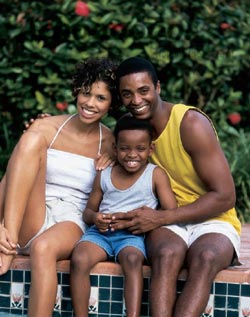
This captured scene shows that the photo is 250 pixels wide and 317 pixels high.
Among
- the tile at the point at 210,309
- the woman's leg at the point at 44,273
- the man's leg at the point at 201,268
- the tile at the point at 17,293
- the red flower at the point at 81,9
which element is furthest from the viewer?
the red flower at the point at 81,9

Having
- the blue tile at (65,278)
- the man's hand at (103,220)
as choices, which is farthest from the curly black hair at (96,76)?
the blue tile at (65,278)

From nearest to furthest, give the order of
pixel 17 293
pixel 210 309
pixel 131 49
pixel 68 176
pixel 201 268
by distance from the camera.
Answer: pixel 201 268, pixel 210 309, pixel 17 293, pixel 68 176, pixel 131 49

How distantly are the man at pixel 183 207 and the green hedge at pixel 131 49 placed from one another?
2.03 m

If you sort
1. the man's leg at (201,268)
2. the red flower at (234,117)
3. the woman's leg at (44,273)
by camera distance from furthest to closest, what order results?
the red flower at (234,117)
the woman's leg at (44,273)
the man's leg at (201,268)

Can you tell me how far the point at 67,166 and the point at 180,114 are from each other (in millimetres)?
622

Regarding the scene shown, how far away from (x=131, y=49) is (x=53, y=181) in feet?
7.77

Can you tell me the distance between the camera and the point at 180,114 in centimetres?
469

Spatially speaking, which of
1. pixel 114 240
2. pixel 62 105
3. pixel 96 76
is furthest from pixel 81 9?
pixel 114 240

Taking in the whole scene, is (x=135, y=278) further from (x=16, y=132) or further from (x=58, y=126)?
(x=16, y=132)

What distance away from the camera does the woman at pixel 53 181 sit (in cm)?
456

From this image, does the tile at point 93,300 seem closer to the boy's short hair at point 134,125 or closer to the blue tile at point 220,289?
the blue tile at point 220,289

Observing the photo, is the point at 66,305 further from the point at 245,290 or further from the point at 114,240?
the point at 245,290

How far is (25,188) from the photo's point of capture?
4688 millimetres

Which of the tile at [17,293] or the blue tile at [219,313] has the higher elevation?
the tile at [17,293]
